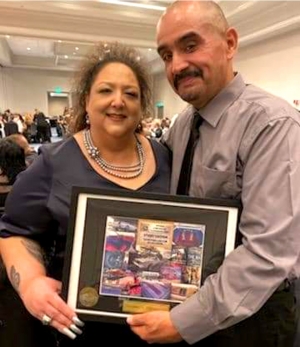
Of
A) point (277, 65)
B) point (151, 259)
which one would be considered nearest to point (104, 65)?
point (151, 259)

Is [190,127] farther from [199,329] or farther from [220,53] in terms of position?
[199,329]

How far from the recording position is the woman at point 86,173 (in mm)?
1138

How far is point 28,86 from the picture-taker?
722 inches

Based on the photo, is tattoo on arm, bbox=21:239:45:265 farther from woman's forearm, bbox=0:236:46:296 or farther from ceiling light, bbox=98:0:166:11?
ceiling light, bbox=98:0:166:11

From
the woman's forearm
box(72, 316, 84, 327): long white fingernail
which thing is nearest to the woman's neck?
the woman's forearm

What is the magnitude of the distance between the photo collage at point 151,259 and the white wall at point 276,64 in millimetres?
7129

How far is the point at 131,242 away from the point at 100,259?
9 centimetres

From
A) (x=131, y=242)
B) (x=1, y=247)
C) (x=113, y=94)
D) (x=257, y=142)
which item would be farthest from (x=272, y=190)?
(x=1, y=247)

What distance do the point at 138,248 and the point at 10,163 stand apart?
2202 mm

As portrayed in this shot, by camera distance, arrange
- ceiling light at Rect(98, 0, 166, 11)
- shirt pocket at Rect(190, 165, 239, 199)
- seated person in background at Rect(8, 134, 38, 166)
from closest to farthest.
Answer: shirt pocket at Rect(190, 165, 239, 199) < seated person in background at Rect(8, 134, 38, 166) < ceiling light at Rect(98, 0, 166, 11)

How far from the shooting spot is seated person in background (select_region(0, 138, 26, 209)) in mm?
2775

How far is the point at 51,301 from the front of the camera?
0.98 m

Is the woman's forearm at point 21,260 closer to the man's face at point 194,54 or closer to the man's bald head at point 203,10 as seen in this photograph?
the man's face at point 194,54

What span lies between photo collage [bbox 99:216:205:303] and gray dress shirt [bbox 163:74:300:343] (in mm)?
54
